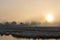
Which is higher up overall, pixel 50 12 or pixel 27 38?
pixel 50 12

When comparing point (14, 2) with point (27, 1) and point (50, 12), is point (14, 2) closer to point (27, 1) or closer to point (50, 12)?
point (27, 1)

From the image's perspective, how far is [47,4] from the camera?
680 millimetres

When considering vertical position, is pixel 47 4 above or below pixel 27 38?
above

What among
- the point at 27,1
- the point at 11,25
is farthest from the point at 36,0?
the point at 11,25

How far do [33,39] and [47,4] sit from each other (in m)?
0.17

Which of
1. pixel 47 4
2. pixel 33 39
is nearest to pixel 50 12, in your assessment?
pixel 47 4

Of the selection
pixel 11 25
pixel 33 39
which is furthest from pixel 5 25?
pixel 33 39

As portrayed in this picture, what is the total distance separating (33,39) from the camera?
0.63 metres

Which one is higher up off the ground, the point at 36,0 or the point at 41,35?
the point at 36,0

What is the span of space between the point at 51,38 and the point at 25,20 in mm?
138

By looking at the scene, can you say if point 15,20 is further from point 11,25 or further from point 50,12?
point 50,12

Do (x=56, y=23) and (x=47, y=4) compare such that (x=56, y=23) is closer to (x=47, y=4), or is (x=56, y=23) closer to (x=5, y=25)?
(x=47, y=4)

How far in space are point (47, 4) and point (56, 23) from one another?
97mm

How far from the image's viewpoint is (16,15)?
0.67 meters
